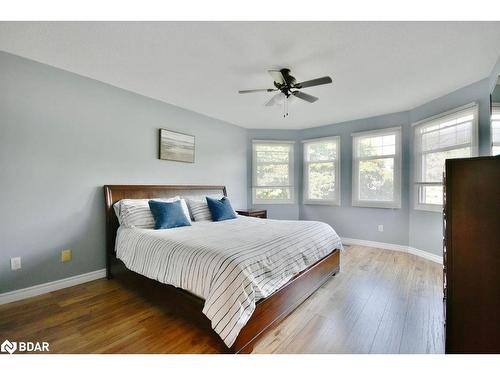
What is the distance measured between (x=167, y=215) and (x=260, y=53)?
2041 millimetres

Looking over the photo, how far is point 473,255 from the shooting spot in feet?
4.23

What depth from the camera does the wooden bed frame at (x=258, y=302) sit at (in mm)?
1591

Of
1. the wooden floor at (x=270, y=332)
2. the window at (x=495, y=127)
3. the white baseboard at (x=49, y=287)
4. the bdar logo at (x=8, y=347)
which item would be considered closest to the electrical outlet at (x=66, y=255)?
the white baseboard at (x=49, y=287)

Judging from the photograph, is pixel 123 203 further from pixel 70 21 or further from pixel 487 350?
pixel 487 350

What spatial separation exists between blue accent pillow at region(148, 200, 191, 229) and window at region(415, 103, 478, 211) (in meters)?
3.69

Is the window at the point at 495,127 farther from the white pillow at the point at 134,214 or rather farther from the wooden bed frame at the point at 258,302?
the white pillow at the point at 134,214

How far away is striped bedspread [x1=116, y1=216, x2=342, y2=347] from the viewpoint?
4.89 ft

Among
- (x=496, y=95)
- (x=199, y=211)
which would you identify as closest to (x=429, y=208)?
(x=496, y=95)

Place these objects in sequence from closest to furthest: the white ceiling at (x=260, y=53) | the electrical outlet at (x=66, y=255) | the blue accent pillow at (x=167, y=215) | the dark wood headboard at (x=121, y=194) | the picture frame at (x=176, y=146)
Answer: the white ceiling at (x=260, y=53) → the electrical outlet at (x=66, y=255) → the blue accent pillow at (x=167, y=215) → the dark wood headboard at (x=121, y=194) → the picture frame at (x=176, y=146)

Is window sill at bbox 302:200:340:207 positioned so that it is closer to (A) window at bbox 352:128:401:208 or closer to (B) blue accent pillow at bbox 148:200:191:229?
(A) window at bbox 352:128:401:208

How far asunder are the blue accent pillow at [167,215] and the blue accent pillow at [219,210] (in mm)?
542

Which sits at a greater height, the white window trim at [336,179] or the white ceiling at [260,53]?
the white ceiling at [260,53]

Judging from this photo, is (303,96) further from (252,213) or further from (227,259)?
(252,213)

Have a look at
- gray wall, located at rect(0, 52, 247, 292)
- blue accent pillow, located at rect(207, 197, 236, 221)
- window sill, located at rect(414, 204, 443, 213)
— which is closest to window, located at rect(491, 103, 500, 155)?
Result: window sill, located at rect(414, 204, 443, 213)
